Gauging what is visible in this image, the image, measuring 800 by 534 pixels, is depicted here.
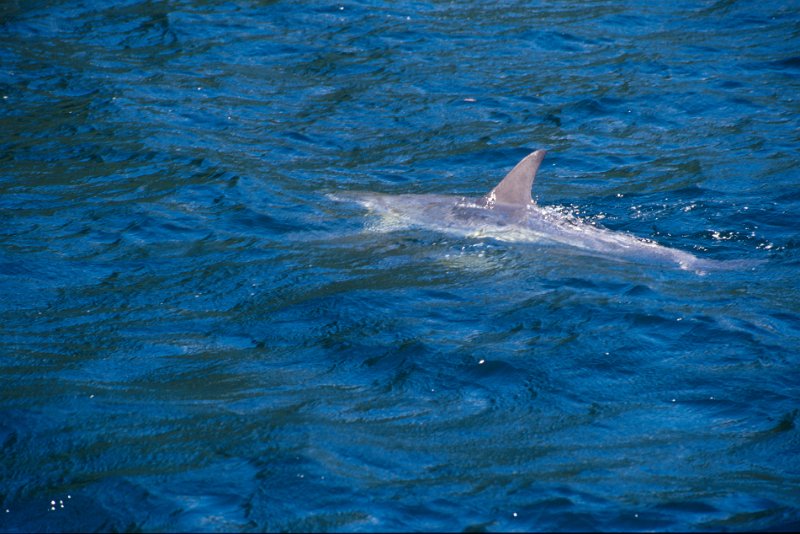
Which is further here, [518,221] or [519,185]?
[519,185]

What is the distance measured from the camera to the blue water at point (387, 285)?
460cm

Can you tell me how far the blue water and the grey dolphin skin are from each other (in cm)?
20

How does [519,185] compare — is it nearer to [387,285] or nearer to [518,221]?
[518,221]

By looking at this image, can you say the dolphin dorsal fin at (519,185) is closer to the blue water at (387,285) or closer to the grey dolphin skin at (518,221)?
the grey dolphin skin at (518,221)

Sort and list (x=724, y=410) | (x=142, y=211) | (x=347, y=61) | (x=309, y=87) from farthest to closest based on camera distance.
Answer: (x=347, y=61) < (x=309, y=87) < (x=142, y=211) < (x=724, y=410)

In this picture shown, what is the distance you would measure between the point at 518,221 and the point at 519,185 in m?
0.34

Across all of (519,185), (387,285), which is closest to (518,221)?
(519,185)

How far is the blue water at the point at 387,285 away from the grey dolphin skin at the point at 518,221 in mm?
197

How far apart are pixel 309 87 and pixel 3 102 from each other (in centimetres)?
372

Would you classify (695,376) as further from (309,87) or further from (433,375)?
(309,87)

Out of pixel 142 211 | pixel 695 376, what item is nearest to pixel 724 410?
pixel 695 376

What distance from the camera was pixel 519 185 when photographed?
8.40 m

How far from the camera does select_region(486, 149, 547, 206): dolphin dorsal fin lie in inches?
326

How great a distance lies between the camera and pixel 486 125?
1123 cm
